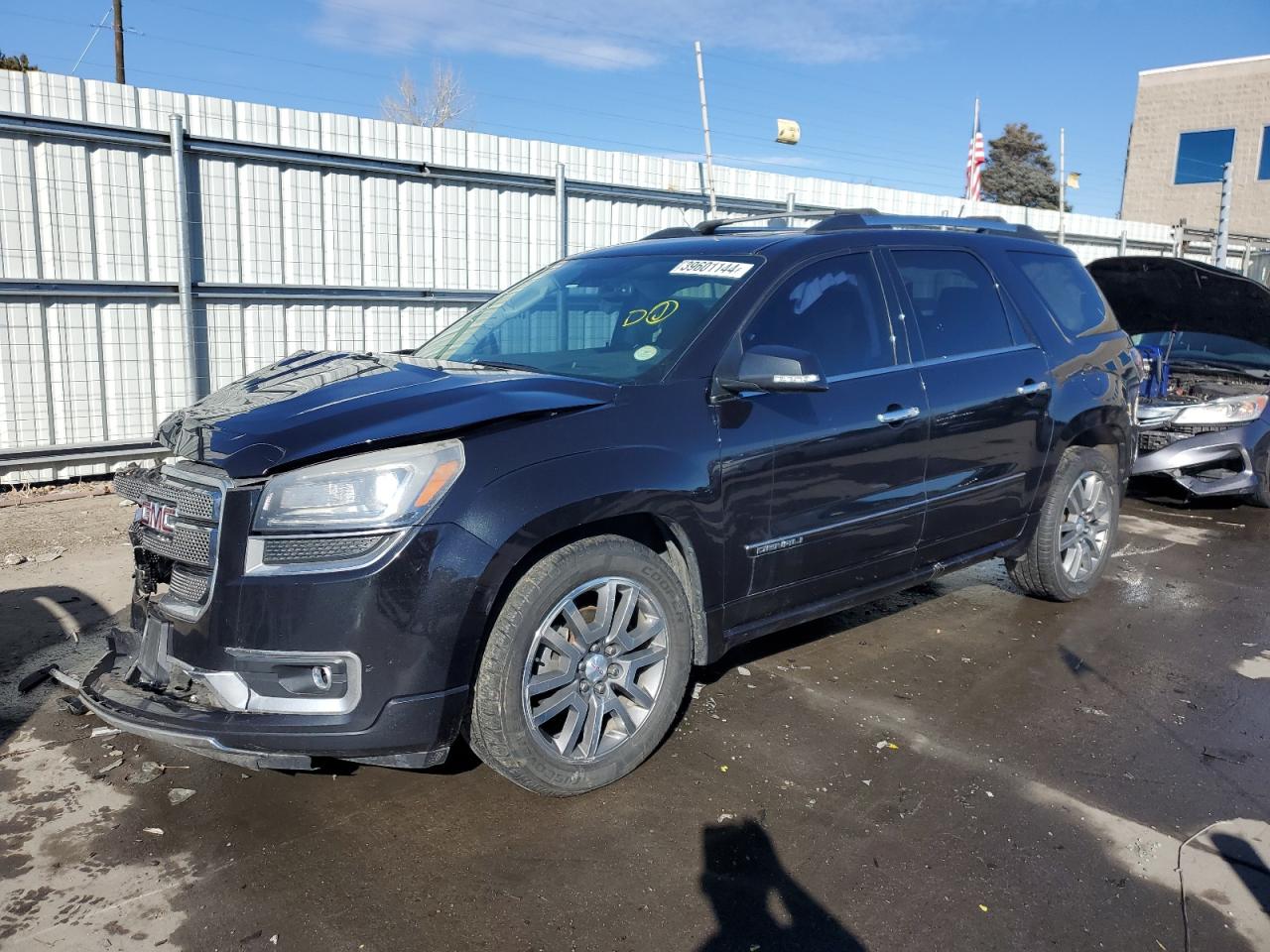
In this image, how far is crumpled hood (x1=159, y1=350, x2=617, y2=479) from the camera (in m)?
2.86

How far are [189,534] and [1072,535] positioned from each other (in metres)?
4.45

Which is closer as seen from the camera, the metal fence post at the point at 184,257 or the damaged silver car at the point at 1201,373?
the metal fence post at the point at 184,257

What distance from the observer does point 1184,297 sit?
8039mm

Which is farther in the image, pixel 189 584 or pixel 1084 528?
pixel 1084 528

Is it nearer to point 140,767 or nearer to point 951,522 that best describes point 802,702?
point 951,522

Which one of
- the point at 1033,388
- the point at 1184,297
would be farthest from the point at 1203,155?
the point at 1033,388

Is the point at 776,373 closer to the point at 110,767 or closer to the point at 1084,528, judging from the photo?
the point at 110,767

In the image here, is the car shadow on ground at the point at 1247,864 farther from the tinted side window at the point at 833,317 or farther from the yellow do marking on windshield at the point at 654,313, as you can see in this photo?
the yellow do marking on windshield at the point at 654,313

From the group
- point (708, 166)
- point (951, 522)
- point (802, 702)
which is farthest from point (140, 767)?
point (708, 166)

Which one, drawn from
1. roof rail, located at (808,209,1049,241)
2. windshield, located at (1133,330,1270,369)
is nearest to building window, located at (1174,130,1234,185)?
windshield, located at (1133,330,1270,369)

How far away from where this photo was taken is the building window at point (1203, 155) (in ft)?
101

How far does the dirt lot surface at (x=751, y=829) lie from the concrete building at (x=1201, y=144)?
30375 mm

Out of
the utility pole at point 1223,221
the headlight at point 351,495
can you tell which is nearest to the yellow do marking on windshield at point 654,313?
the headlight at point 351,495

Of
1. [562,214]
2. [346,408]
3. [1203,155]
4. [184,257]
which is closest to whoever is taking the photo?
[346,408]
